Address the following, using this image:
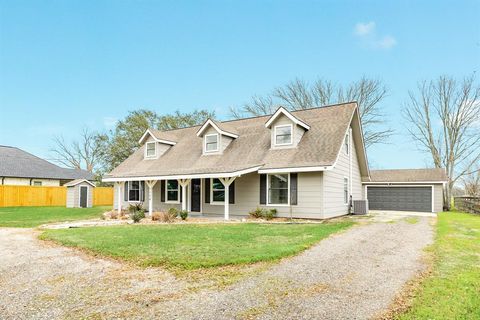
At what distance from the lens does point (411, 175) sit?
23359 millimetres

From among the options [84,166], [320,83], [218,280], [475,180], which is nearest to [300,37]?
[320,83]

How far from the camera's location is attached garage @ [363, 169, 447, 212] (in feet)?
72.3

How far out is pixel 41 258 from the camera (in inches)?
285

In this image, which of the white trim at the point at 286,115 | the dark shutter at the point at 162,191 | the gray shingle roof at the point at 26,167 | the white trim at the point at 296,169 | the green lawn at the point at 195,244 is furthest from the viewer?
the gray shingle roof at the point at 26,167

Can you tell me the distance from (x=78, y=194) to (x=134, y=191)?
291 inches

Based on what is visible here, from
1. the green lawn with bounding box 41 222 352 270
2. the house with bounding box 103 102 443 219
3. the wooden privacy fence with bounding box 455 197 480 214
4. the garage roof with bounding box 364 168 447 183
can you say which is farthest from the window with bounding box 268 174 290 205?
the wooden privacy fence with bounding box 455 197 480 214

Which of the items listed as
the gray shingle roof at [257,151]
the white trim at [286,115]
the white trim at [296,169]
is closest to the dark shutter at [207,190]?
the gray shingle roof at [257,151]

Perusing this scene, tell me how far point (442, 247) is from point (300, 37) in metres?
15.5

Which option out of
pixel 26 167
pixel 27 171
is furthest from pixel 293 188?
pixel 26 167

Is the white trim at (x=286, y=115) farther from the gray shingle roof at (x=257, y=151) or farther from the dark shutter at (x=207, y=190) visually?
the dark shutter at (x=207, y=190)

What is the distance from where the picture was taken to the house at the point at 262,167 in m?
14.5

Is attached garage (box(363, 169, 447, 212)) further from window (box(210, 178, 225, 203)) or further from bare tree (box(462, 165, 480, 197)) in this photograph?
window (box(210, 178, 225, 203))

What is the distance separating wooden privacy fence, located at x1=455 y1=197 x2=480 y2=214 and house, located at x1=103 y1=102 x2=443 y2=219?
1.92m

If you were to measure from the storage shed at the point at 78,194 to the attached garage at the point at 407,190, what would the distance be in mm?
21662
